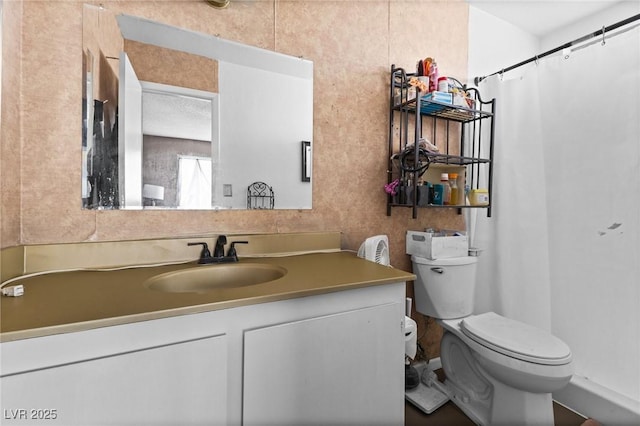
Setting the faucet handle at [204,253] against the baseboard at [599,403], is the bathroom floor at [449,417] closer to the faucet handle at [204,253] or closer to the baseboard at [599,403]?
the baseboard at [599,403]

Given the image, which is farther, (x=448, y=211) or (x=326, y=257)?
(x=448, y=211)

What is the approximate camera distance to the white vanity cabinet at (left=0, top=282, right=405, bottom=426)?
0.66 m

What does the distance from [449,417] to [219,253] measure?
138cm

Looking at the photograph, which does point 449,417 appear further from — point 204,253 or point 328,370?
point 204,253

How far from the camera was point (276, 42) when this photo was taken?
1490mm

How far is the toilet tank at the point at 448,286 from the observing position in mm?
1691

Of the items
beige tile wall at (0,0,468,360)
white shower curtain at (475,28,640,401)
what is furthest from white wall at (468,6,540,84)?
white shower curtain at (475,28,640,401)

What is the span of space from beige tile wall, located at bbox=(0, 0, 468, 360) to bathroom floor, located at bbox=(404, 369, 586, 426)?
2.45ft

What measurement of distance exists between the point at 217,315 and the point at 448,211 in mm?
1690

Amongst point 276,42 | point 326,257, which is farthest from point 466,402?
point 276,42

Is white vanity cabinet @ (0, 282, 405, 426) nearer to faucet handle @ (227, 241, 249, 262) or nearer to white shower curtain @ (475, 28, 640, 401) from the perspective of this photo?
faucet handle @ (227, 241, 249, 262)

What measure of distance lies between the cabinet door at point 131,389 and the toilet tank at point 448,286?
48.4 inches

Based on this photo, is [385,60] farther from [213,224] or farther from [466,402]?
[466,402]

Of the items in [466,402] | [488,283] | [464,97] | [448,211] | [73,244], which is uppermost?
[464,97]
